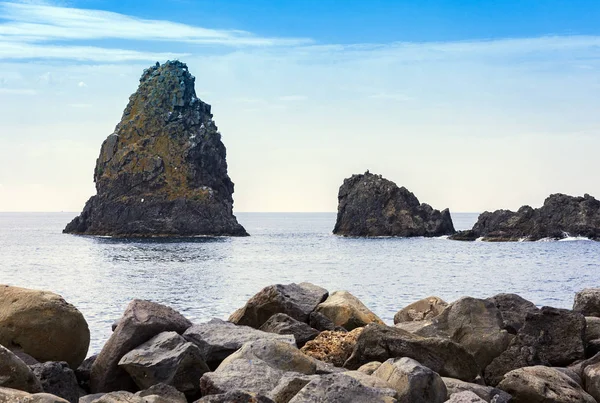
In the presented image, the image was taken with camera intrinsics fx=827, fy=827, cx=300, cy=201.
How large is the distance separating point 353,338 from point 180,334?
3.34 m

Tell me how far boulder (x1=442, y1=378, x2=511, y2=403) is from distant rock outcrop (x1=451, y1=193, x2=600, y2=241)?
125 meters

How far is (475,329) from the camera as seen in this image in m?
16.6

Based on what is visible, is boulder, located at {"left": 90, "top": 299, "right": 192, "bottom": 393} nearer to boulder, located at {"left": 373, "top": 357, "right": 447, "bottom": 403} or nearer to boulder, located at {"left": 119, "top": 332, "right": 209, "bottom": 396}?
boulder, located at {"left": 119, "top": 332, "right": 209, "bottom": 396}

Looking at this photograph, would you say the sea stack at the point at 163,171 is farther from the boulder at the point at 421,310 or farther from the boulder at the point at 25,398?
the boulder at the point at 25,398

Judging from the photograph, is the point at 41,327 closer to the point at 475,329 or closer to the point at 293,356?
the point at 293,356

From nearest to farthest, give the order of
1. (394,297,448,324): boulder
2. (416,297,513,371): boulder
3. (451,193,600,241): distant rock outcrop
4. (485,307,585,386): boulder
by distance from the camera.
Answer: (416,297,513,371): boulder → (485,307,585,386): boulder → (394,297,448,324): boulder → (451,193,600,241): distant rock outcrop

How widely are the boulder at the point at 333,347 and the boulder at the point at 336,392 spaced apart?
15.6 ft

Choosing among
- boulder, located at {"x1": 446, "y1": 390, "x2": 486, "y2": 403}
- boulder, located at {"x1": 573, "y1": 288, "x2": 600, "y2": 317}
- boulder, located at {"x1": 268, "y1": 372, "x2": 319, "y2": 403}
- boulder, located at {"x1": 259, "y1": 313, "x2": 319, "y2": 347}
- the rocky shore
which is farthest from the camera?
boulder, located at {"x1": 573, "y1": 288, "x2": 600, "y2": 317}

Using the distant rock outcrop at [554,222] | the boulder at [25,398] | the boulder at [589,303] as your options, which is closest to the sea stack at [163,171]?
the distant rock outcrop at [554,222]

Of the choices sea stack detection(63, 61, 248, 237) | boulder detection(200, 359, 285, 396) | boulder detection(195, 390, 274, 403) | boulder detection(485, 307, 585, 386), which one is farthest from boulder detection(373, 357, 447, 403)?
sea stack detection(63, 61, 248, 237)

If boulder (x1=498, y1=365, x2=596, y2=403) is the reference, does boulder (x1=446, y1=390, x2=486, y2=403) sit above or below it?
above

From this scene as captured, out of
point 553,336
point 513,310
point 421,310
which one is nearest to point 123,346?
point 553,336

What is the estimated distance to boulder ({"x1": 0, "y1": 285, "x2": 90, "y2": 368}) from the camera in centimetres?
1502

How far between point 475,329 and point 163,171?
141 m
